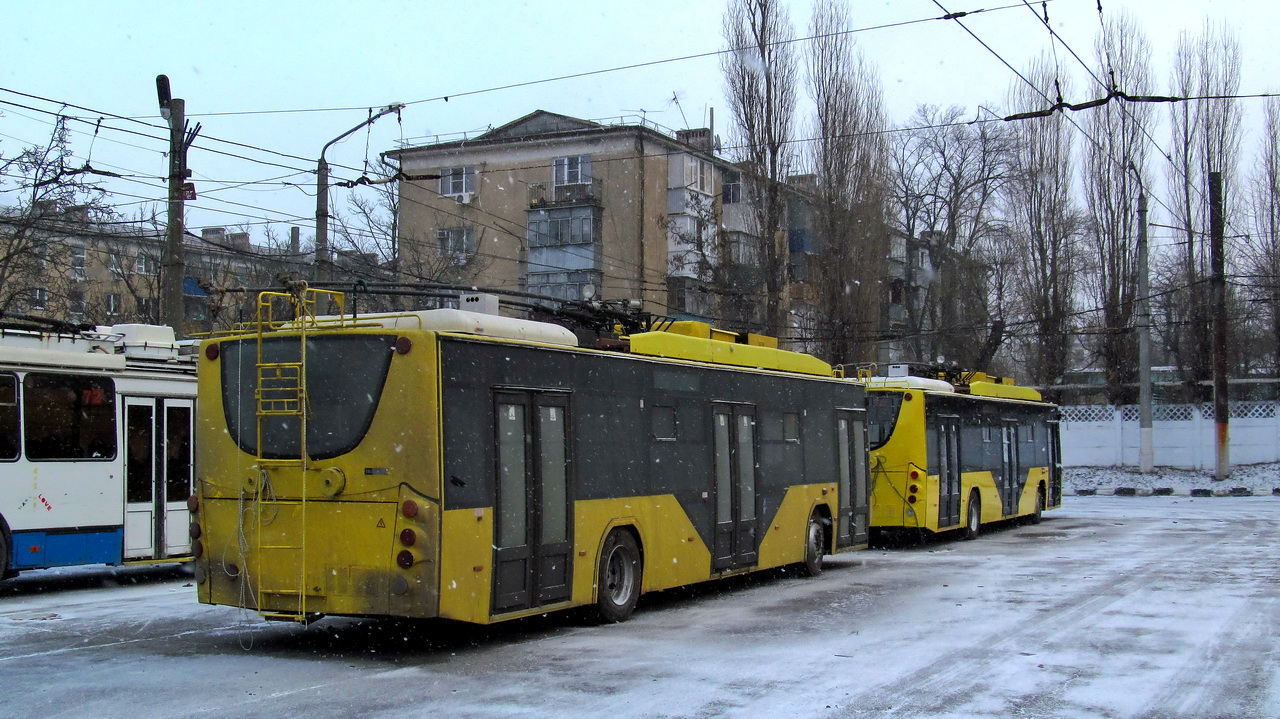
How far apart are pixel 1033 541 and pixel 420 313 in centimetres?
1513

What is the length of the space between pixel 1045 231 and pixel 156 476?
120 ft

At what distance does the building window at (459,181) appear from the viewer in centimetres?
4931

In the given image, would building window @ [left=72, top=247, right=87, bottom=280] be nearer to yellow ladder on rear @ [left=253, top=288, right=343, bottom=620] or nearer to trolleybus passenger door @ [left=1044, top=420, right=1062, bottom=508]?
yellow ladder on rear @ [left=253, top=288, right=343, bottom=620]

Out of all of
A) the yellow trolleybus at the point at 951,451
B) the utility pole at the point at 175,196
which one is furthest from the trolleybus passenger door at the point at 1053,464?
the utility pole at the point at 175,196

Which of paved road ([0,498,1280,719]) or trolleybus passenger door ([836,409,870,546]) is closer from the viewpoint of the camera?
paved road ([0,498,1280,719])

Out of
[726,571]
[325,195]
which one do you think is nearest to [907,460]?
[726,571]

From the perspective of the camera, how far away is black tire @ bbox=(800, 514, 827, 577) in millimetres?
15867

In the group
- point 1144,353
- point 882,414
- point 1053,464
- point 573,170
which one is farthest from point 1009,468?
point 573,170

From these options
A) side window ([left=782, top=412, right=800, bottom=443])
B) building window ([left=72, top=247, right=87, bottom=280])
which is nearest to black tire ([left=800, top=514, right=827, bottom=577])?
side window ([left=782, top=412, right=800, bottom=443])

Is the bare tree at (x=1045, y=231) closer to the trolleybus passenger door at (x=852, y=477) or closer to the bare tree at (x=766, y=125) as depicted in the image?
the bare tree at (x=766, y=125)

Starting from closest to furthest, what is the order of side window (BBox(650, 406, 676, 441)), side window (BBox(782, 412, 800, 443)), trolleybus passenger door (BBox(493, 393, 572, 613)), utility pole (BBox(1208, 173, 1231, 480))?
trolleybus passenger door (BBox(493, 393, 572, 613))
side window (BBox(650, 406, 676, 441))
side window (BBox(782, 412, 800, 443))
utility pole (BBox(1208, 173, 1231, 480))

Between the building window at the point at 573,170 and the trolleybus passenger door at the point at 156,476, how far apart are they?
32284 millimetres

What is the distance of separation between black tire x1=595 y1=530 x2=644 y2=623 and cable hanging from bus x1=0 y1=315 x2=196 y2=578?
6.78 m

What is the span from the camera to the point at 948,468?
826 inches
